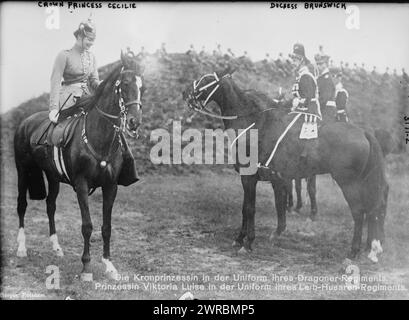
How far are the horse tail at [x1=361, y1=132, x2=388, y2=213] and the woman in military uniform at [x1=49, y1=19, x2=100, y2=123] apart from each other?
4040 millimetres

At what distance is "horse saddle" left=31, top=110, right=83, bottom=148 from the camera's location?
6810mm

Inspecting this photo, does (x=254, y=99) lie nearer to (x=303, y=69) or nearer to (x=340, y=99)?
(x=303, y=69)

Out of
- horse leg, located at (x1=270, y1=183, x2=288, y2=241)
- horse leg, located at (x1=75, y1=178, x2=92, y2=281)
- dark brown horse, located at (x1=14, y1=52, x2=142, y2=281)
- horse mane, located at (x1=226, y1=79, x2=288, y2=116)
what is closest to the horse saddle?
dark brown horse, located at (x1=14, y1=52, x2=142, y2=281)

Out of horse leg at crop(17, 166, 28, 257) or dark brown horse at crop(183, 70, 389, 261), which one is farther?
horse leg at crop(17, 166, 28, 257)

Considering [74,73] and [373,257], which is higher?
[74,73]

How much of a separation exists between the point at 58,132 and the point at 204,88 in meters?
2.32

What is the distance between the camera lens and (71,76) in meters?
7.19

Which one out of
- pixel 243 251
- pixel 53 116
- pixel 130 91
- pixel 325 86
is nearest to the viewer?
pixel 130 91

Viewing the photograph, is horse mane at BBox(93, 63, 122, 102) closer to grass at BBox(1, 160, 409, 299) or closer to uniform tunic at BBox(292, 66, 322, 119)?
grass at BBox(1, 160, 409, 299)

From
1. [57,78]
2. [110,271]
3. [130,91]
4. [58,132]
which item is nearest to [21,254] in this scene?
[110,271]

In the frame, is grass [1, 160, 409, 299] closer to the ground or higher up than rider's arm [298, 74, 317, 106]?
closer to the ground
